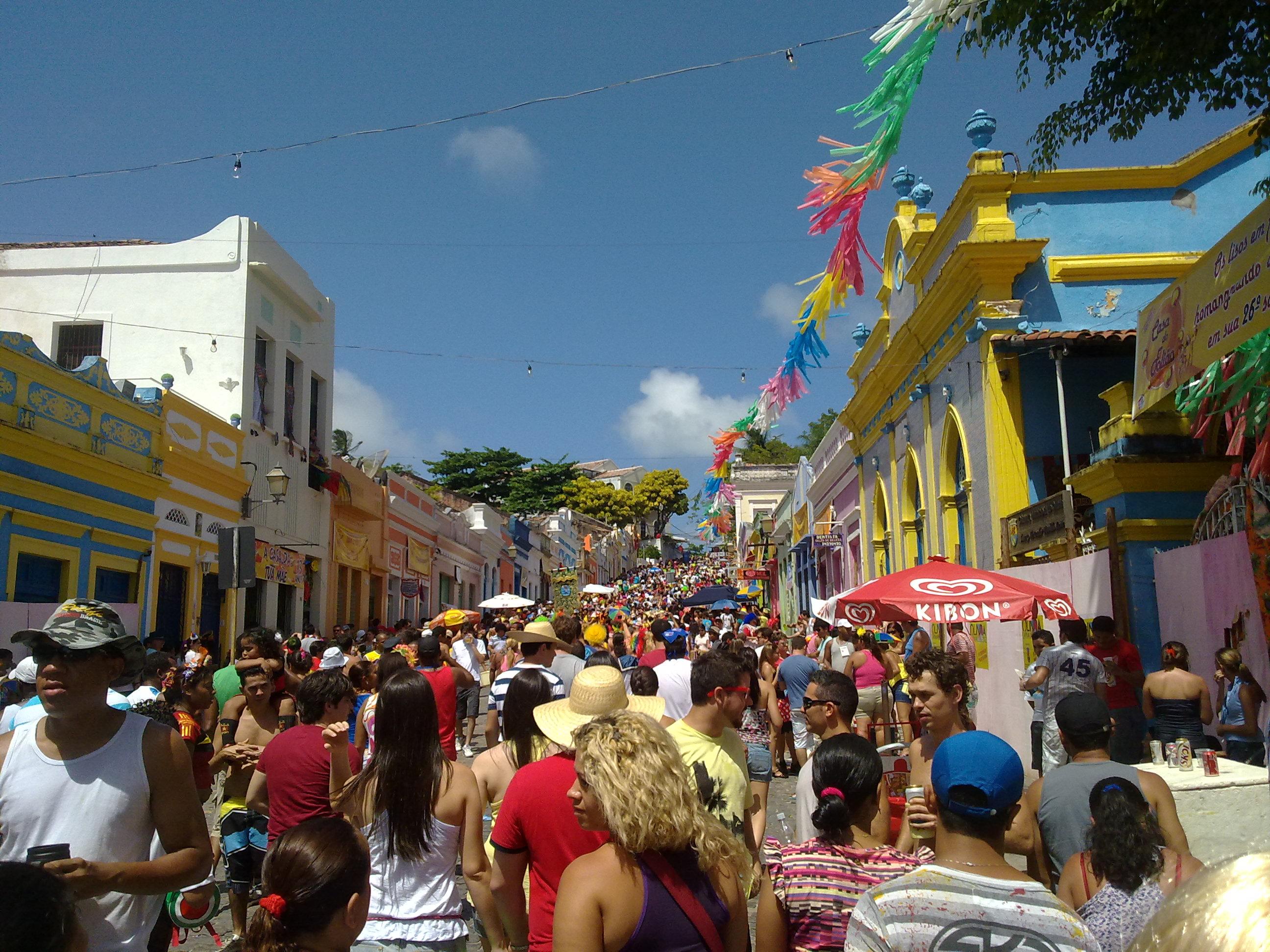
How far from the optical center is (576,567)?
68.8 metres

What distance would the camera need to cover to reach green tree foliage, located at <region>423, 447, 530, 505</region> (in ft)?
214

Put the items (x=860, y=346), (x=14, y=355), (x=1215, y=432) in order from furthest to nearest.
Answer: (x=860, y=346) → (x=14, y=355) → (x=1215, y=432)

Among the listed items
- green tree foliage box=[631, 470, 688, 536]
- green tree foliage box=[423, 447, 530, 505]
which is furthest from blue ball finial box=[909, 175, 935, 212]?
green tree foliage box=[631, 470, 688, 536]

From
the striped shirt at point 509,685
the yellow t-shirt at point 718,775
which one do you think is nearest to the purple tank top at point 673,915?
the yellow t-shirt at point 718,775

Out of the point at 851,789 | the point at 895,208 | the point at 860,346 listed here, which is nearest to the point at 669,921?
the point at 851,789

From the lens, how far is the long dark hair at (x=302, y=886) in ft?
8.29

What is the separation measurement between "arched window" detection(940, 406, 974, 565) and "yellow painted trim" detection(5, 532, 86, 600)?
13.7 metres

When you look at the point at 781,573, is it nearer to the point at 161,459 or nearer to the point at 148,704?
the point at 161,459

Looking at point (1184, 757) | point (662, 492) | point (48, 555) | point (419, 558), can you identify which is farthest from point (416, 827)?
point (662, 492)

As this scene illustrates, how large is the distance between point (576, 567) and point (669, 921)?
66.3 metres

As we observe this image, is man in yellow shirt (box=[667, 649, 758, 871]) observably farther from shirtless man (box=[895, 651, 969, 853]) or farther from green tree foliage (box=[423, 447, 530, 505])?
green tree foliage (box=[423, 447, 530, 505])

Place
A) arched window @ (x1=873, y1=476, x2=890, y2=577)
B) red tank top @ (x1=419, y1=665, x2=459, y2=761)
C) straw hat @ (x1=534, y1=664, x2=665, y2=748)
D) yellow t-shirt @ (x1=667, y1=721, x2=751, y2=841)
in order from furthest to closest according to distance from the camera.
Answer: arched window @ (x1=873, y1=476, x2=890, y2=577)
red tank top @ (x1=419, y1=665, x2=459, y2=761)
yellow t-shirt @ (x1=667, y1=721, x2=751, y2=841)
straw hat @ (x1=534, y1=664, x2=665, y2=748)

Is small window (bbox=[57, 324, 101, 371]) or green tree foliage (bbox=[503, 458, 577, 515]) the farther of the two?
green tree foliage (bbox=[503, 458, 577, 515])

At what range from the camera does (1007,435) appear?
1480cm
